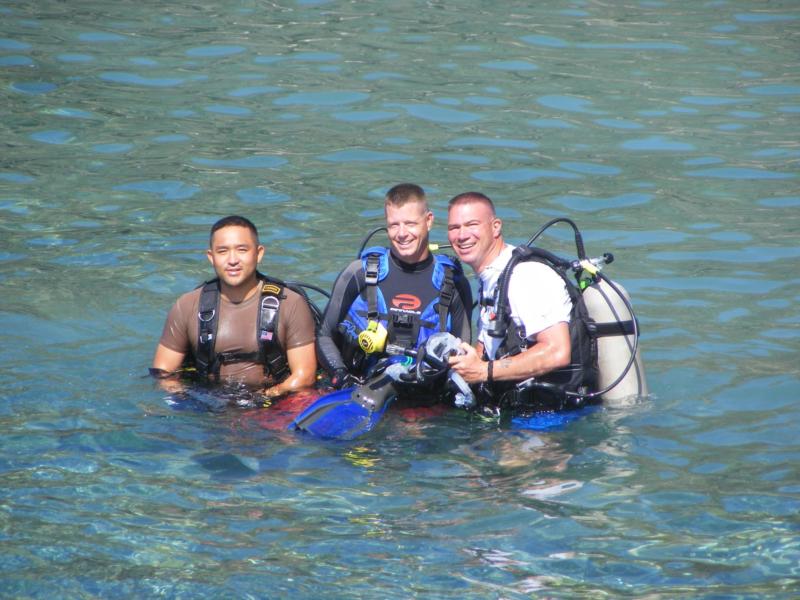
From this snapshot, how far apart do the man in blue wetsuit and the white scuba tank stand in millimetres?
830

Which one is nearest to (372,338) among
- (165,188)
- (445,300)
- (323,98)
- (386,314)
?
(386,314)

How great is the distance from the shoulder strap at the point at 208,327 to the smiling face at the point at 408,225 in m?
1.16

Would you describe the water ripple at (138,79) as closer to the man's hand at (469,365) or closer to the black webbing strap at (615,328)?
the man's hand at (469,365)

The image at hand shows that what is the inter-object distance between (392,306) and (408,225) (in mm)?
519

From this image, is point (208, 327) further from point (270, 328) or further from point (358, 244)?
point (358, 244)

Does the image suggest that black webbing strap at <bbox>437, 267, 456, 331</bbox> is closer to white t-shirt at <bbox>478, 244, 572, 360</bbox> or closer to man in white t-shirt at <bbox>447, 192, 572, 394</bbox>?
man in white t-shirt at <bbox>447, 192, 572, 394</bbox>

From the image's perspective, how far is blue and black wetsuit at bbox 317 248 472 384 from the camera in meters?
6.79

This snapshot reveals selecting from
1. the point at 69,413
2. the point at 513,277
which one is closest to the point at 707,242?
the point at 513,277

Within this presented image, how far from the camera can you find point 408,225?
21.9 ft

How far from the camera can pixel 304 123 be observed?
12000 mm

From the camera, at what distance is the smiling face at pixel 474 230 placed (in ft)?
21.2

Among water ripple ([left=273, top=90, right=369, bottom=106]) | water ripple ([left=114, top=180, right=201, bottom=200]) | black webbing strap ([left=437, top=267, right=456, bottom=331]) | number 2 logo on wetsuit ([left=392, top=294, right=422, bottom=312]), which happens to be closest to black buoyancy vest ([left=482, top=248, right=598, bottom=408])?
black webbing strap ([left=437, top=267, right=456, bottom=331])

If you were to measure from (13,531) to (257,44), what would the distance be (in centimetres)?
1014

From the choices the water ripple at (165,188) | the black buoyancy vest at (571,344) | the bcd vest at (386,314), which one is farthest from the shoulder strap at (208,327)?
the water ripple at (165,188)
